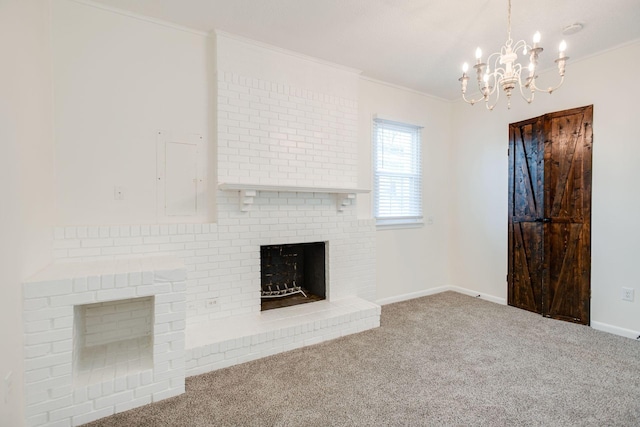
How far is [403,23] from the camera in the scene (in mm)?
2693

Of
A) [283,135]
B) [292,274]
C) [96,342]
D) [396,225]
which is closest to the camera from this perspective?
[96,342]

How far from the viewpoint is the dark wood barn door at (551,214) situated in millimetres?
3342

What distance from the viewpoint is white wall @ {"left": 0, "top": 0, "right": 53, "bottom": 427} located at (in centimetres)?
160

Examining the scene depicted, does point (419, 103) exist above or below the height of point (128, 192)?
above

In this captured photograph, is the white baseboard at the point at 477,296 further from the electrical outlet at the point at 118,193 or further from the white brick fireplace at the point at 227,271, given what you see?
the electrical outlet at the point at 118,193

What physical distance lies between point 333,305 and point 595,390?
7.11ft

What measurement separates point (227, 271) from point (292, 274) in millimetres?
910

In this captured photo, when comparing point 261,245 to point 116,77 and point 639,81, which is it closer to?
point 116,77

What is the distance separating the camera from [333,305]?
11.1 ft

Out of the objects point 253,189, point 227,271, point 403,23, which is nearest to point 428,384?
point 227,271

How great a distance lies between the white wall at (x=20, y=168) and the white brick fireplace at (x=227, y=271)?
14 cm

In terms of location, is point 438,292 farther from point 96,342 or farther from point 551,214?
point 96,342

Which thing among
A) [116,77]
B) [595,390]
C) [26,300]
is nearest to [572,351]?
[595,390]

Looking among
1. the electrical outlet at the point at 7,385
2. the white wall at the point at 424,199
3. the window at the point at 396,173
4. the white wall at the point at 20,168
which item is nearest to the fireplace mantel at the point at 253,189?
the white wall at the point at 424,199
